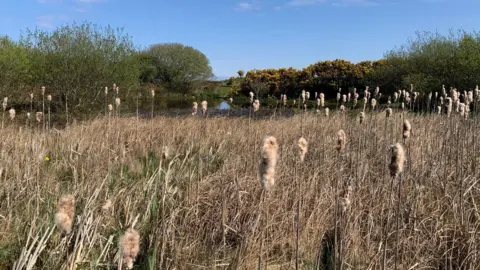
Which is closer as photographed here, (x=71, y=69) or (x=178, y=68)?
(x=71, y=69)

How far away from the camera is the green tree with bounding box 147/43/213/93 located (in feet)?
173

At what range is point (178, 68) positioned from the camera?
53.2 m

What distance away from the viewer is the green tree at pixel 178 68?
173 ft

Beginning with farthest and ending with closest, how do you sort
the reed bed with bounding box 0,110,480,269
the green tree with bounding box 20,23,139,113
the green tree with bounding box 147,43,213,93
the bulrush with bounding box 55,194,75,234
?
the green tree with bounding box 147,43,213,93 → the green tree with bounding box 20,23,139,113 → the reed bed with bounding box 0,110,480,269 → the bulrush with bounding box 55,194,75,234

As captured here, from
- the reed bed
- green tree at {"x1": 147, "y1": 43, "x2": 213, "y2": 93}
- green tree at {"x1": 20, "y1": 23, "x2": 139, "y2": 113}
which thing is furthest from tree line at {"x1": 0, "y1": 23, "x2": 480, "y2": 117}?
green tree at {"x1": 147, "y1": 43, "x2": 213, "y2": 93}

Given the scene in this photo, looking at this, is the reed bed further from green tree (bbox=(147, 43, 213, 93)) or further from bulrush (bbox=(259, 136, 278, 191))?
green tree (bbox=(147, 43, 213, 93))

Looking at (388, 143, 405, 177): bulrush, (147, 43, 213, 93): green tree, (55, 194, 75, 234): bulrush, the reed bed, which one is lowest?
the reed bed

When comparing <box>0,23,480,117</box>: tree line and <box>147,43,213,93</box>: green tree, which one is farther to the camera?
<box>147,43,213,93</box>: green tree

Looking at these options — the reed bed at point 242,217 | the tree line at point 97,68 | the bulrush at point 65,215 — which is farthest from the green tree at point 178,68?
the bulrush at point 65,215

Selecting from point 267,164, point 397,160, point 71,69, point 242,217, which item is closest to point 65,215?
point 267,164

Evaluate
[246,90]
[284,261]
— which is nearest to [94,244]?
[284,261]

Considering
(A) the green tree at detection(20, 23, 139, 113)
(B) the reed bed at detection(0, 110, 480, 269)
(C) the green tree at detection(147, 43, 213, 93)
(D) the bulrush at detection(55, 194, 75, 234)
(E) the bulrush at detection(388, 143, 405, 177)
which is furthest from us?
(C) the green tree at detection(147, 43, 213, 93)

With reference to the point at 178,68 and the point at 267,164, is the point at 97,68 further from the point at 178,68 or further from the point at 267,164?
the point at 178,68

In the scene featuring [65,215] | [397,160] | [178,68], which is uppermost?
[178,68]
